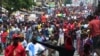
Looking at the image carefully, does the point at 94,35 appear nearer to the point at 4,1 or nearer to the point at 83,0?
the point at 4,1

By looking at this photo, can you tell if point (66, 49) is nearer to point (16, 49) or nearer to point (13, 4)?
point (16, 49)

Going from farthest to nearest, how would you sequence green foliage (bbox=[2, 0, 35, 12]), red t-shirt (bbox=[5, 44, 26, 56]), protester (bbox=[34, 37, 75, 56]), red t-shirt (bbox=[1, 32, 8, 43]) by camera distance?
green foliage (bbox=[2, 0, 35, 12]) < red t-shirt (bbox=[1, 32, 8, 43]) < protester (bbox=[34, 37, 75, 56]) < red t-shirt (bbox=[5, 44, 26, 56])

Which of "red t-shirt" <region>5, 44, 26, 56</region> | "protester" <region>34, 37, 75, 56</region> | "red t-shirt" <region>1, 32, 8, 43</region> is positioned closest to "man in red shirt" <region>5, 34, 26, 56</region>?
"red t-shirt" <region>5, 44, 26, 56</region>

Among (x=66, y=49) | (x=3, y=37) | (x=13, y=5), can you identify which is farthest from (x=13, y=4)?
(x=66, y=49)

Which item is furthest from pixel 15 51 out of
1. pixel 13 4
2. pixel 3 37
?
pixel 13 4

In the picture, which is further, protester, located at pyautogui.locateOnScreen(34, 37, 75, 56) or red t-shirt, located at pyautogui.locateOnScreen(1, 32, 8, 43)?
red t-shirt, located at pyautogui.locateOnScreen(1, 32, 8, 43)

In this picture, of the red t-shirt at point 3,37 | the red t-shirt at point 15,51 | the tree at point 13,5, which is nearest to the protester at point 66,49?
the red t-shirt at point 15,51

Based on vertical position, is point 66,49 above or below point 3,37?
above

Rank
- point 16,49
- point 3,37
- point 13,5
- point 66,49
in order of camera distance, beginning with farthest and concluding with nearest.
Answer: point 13,5 < point 3,37 < point 66,49 < point 16,49

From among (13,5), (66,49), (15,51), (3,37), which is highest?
(15,51)

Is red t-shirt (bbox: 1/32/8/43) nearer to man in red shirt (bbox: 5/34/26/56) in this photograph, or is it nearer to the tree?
man in red shirt (bbox: 5/34/26/56)

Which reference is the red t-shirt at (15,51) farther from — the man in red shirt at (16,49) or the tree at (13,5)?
the tree at (13,5)

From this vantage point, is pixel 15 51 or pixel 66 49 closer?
pixel 15 51

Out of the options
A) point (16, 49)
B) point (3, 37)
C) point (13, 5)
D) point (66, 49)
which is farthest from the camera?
point (13, 5)
